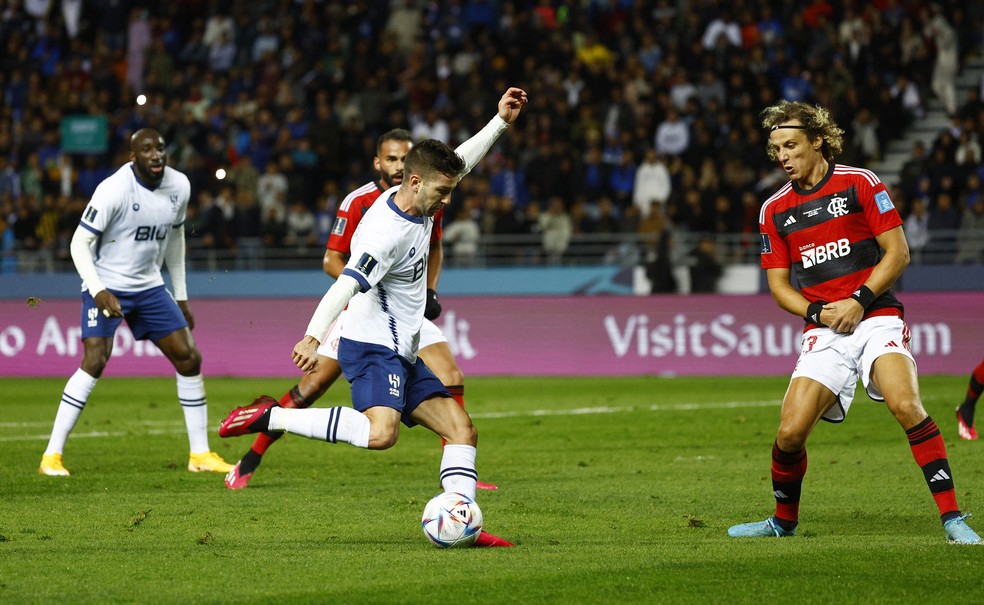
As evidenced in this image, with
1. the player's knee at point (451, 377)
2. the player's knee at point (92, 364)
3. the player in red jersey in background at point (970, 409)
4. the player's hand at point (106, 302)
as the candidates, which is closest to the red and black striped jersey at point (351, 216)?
the player's knee at point (451, 377)

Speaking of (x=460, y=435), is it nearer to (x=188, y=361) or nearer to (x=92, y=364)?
(x=188, y=361)

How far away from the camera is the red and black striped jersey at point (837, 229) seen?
7172 millimetres

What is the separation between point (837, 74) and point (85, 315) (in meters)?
16.3

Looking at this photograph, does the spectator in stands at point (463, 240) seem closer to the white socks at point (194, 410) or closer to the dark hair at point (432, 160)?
the white socks at point (194, 410)

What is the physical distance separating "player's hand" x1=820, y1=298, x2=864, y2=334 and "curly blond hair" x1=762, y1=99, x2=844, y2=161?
86 centimetres

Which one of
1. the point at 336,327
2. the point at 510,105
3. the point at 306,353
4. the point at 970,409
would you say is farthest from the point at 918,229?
the point at 306,353

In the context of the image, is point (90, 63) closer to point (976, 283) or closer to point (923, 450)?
point (976, 283)

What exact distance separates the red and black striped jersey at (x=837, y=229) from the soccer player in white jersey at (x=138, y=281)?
479cm

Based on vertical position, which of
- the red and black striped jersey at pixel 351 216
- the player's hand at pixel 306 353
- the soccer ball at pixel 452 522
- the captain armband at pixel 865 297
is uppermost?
the red and black striped jersey at pixel 351 216

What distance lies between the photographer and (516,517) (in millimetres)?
7969

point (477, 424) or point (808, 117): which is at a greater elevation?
point (808, 117)

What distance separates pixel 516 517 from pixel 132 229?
391 cm

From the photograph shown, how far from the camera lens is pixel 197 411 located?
10.3 meters

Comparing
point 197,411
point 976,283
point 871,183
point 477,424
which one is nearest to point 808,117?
point 871,183
